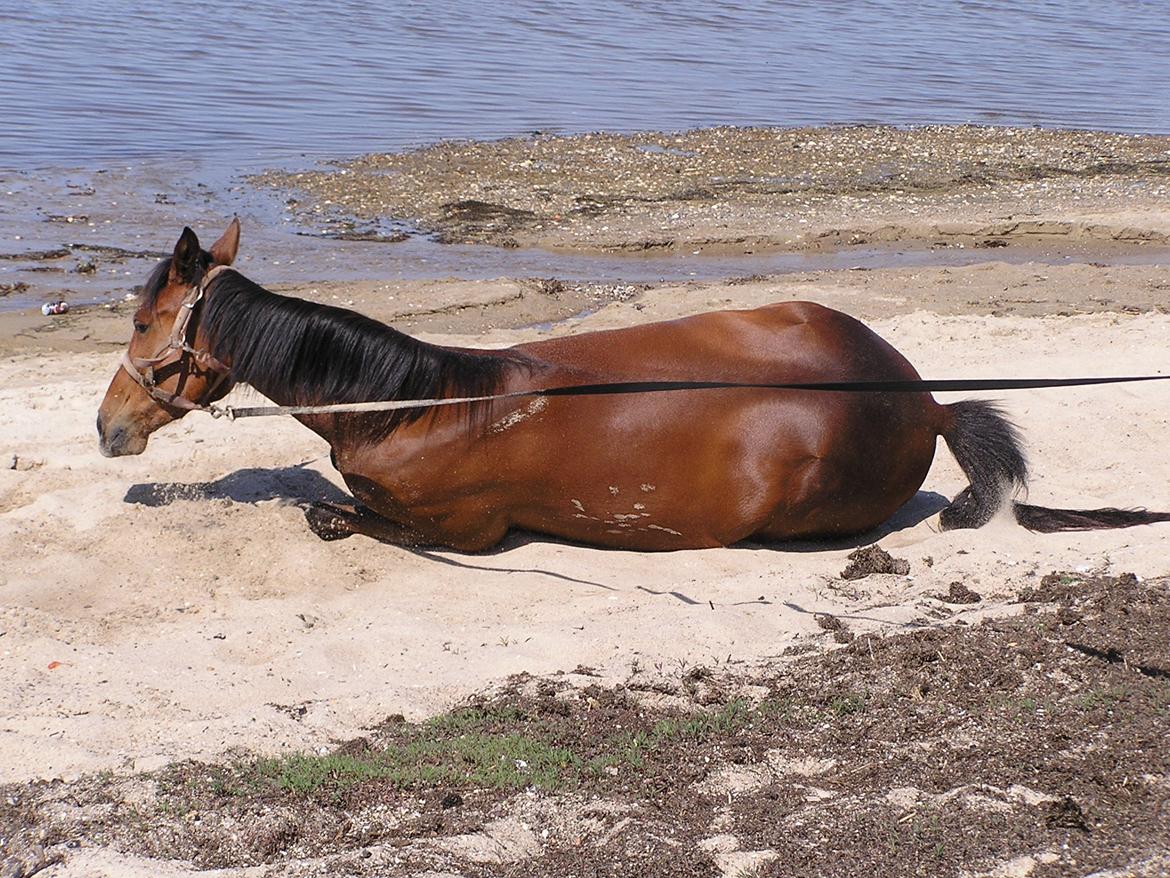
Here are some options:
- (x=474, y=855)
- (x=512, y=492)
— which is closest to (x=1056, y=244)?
(x=512, y=492)

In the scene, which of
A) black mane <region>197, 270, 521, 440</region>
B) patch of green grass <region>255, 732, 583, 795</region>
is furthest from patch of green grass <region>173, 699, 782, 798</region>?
black mane <region>197, 270, 521, 440</region>

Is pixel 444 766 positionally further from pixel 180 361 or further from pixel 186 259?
pixel 186 259

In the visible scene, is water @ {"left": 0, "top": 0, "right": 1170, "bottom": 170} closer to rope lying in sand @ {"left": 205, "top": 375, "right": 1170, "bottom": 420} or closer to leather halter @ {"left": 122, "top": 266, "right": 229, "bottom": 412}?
leather halter @ {"left": 122, "top": 266, "right": 229, "bottom": 412}

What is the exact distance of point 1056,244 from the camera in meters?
13.3

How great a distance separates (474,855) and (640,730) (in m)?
0.84

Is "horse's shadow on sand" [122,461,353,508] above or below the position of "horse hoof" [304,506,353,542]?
below

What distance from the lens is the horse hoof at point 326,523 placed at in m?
5.91

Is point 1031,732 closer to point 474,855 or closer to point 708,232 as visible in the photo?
point 474,855

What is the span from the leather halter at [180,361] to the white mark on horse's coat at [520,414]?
1218 millimetres

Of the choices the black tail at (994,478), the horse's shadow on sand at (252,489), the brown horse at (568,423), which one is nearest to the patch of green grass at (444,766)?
the brown horse at (568,423)

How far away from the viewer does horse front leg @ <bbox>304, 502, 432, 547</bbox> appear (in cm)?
591

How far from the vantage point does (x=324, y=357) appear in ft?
18.5

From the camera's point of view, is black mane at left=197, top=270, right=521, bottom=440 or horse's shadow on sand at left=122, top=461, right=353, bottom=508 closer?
black mane at left=197, top=270, right=521, bottom=440

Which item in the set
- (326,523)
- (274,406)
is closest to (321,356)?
(274,406)
